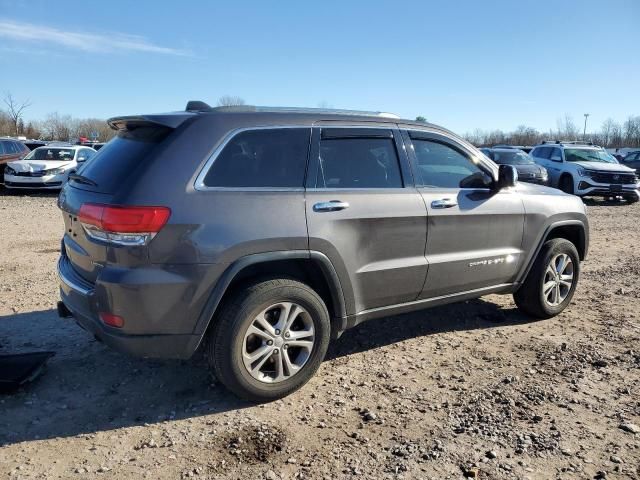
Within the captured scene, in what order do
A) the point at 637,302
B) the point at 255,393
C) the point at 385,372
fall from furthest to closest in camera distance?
the point at 637,302 < the point at 385,372 < the point at 255,393

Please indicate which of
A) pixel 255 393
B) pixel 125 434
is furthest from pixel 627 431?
pixel 125 434

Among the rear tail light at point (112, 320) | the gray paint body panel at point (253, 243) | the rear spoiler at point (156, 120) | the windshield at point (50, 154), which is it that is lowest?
the rear tail light at point (112, 320)

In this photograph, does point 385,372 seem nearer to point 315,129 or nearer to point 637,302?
point 315,129

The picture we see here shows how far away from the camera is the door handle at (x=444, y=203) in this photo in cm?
429

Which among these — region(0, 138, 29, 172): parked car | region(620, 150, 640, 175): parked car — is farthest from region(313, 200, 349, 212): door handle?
region(620, 150, 640, 175): parked car

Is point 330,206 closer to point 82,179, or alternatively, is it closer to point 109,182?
point 109,182

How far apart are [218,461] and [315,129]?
2.21 m

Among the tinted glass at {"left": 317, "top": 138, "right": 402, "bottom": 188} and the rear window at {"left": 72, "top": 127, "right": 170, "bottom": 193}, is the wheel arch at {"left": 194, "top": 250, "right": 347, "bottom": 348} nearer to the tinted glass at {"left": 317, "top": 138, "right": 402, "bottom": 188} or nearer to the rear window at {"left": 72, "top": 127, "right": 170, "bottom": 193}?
the tinted glass at {"left": 317, "top": 138, "right": 402, "bottom": 188}

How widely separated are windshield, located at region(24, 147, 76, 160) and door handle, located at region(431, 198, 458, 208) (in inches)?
643

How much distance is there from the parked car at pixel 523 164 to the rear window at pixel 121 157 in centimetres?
1497

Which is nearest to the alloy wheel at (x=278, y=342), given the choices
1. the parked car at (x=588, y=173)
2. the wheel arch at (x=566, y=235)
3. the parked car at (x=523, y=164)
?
the wheel arch at (x=566, y=235)

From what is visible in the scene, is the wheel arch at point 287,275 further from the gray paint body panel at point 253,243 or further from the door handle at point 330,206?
the door handle at point 330,206

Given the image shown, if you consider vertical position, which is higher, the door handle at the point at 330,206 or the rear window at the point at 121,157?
the rear window at the point at 121,157

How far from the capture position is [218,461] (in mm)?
3014
